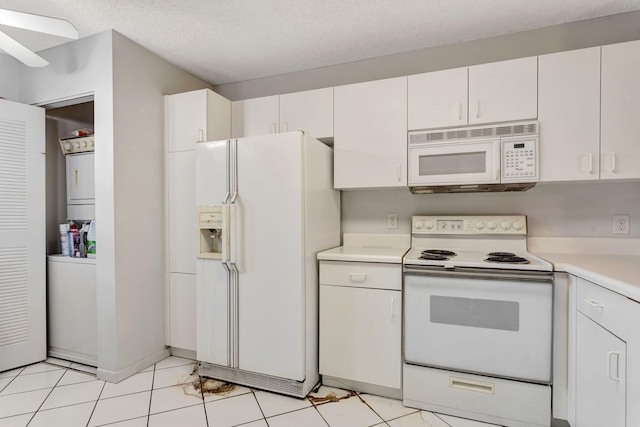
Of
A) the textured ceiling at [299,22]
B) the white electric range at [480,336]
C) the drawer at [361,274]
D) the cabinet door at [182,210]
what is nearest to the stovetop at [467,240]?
the white electric range at [480,336]

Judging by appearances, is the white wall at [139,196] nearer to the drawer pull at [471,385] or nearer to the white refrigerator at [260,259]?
the white refrigerator at [260,259]

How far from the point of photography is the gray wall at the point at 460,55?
2.14 m

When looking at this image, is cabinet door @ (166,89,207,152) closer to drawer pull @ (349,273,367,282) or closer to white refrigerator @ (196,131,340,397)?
white refrigerator @ (196,131,340,397)

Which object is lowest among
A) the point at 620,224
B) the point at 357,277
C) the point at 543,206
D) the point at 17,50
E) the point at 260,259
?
the point at 357,277

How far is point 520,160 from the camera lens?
1994 millimetres

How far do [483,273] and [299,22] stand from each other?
194cm

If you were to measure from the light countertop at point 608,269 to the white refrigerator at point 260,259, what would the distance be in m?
1.41

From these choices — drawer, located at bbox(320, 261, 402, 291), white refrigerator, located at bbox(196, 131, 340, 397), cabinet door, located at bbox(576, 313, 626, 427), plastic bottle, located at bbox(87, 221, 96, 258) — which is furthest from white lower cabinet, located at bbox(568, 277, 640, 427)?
plastic bottle, located at bbox(87, 221, 96, 258)

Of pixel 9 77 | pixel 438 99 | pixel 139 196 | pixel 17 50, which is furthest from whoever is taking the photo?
pixel 9 77

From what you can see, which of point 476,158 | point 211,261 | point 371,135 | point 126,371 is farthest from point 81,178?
point 476,158

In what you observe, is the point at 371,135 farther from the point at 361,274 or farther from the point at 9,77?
the point at 9,77

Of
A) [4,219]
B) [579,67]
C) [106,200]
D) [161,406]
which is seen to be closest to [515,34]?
[579,67]

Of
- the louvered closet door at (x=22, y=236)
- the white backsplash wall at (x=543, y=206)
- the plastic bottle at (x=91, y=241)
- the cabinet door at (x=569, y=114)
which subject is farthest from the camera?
the plastic bottle at (x=91, y=241)

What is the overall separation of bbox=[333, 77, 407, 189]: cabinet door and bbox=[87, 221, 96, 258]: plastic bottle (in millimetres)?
1894
